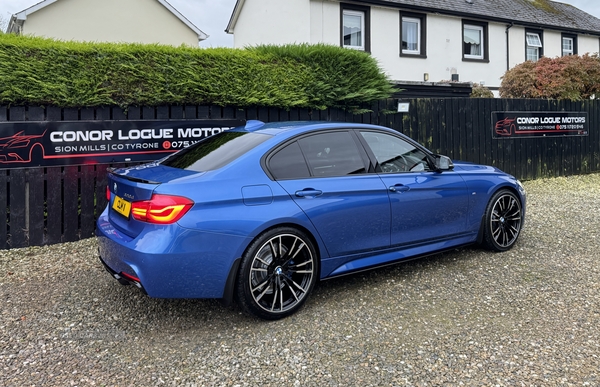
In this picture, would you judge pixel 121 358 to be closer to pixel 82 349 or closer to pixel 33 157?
pixel 82 349

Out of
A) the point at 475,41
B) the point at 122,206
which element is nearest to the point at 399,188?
the point at 122,206

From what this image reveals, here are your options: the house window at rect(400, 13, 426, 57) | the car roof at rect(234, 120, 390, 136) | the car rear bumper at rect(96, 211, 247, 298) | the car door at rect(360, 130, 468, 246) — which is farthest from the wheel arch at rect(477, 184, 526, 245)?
the house window at rect(400, 13, 426, 57)

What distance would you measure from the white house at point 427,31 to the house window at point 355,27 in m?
0.03

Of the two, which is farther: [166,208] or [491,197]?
[491,197]

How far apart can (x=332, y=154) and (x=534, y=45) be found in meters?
19.2

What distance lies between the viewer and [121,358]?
10.1 ft

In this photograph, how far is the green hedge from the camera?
5.55m

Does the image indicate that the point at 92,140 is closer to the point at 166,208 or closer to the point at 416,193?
the point at 166,208

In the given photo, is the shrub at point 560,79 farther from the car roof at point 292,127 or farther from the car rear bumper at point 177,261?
the car rear bumper at point 177,261

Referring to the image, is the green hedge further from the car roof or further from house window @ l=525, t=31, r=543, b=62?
house window @ l=525, t=31, r=543, b=62

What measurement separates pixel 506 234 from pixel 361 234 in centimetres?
222

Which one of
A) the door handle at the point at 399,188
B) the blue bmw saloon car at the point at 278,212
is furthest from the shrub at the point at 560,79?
the door handle at the point at 399,188

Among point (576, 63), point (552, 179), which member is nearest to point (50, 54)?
point (552, 179)

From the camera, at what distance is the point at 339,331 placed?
343 centimetres
